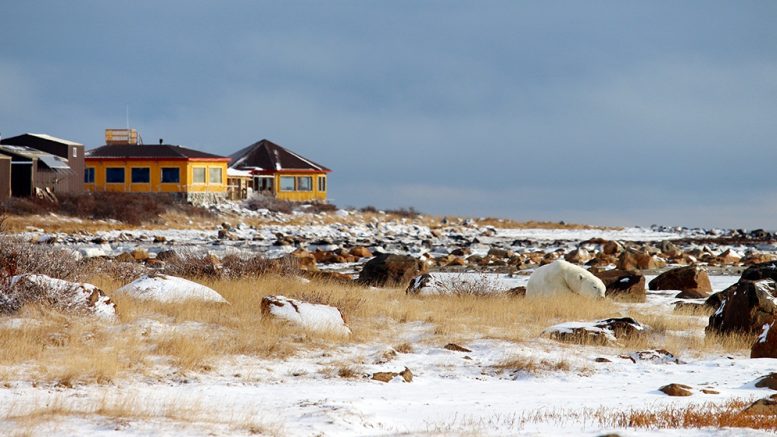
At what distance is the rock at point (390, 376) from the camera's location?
1034 cm

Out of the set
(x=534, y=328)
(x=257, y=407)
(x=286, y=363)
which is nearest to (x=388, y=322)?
(x=534, y=328)

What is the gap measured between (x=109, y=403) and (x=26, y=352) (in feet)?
7.77

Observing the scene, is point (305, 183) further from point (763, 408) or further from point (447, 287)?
point (763, 408)

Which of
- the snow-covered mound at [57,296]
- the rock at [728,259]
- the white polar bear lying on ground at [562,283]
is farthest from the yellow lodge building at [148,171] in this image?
the snow-covered mound at [57,296]

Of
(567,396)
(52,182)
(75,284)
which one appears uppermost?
(52,182)

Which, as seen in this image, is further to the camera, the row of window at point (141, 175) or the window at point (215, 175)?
the window at point (215, 175)

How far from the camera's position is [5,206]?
43406 millimetres

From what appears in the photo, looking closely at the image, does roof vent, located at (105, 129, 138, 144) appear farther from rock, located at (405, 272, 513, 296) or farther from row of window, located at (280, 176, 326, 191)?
rock, located at (405, 272, 513, 296)

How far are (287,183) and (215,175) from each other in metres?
8.75

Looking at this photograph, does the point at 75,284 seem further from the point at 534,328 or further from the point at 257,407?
the point at 534,328

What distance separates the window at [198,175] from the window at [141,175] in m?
2.81

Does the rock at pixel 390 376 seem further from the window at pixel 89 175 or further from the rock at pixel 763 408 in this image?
the window at pixel 89 175

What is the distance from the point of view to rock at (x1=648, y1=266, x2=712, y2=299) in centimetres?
2022

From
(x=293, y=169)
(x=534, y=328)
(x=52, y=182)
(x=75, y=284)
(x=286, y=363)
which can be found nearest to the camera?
(x=286, y=363)
